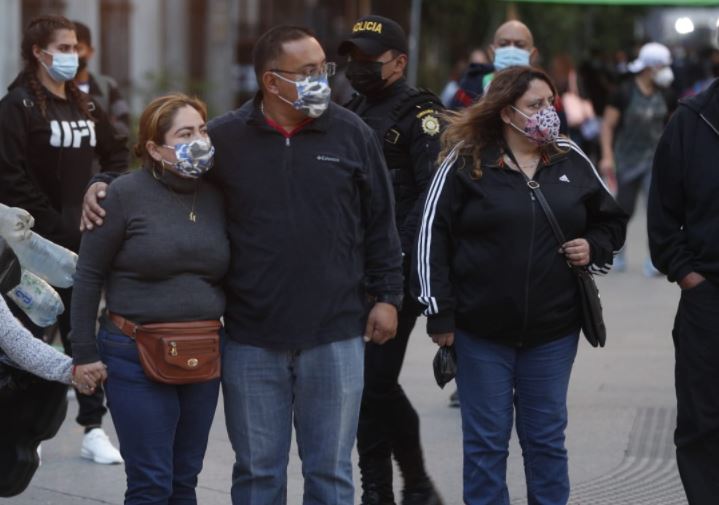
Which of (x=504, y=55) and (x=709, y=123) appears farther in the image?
(x=504, y=55)

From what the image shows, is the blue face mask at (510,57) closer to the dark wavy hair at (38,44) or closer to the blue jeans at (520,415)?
the dark wavy hair at (38,44)

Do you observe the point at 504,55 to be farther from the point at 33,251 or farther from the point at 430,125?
the point at 33,251

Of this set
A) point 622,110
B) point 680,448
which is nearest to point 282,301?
point 680,448

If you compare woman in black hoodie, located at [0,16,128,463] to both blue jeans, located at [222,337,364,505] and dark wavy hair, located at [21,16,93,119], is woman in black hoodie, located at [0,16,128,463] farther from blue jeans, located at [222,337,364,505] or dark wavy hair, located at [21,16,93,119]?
blue jeans, located at [222,337,364,505]

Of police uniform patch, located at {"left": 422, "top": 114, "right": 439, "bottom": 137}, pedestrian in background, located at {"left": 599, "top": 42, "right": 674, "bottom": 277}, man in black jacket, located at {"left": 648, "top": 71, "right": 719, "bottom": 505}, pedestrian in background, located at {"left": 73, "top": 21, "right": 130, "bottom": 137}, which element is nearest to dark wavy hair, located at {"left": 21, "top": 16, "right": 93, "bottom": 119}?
pedestrian in background, located at {"left": 73, "top": 21, "right": 130, "bottom": 137}

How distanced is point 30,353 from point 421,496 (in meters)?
1.91

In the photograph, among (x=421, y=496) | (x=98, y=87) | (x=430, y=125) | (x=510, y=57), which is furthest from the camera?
(x=98, y=87)

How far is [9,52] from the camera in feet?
49.1

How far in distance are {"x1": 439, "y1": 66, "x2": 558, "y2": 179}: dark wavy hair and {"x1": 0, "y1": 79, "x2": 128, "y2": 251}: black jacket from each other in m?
2.31

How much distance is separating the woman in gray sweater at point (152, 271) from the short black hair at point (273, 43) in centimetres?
26

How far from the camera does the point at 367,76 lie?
19.0 feet

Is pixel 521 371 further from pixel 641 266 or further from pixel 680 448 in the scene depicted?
pixel 641 266

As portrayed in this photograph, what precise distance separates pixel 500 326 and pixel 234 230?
3.37 ft

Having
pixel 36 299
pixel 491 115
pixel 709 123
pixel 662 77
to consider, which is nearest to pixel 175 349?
pixel 36 299
